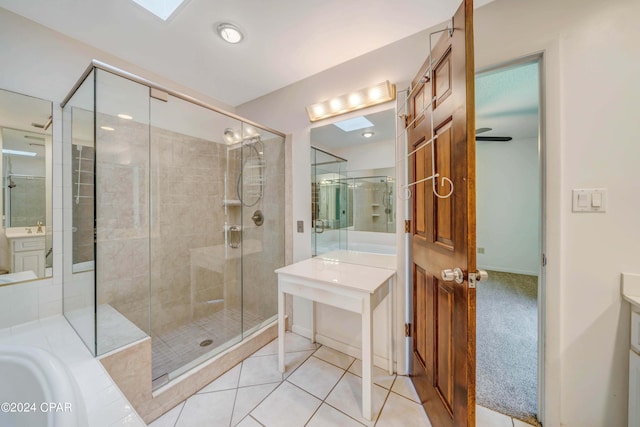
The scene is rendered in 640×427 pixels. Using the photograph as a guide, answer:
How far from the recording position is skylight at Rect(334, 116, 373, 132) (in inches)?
70.1

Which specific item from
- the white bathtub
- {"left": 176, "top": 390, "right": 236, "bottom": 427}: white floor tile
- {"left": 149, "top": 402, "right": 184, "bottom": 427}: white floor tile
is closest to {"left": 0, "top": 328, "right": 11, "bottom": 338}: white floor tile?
the white bathtub

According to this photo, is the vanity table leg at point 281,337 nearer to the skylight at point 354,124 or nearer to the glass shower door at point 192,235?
the glass shower door at point 192,235

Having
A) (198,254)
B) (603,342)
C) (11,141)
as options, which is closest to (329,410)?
(603,342)

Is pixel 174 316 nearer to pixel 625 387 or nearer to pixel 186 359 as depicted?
pixel 186 359

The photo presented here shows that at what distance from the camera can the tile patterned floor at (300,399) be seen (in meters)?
1.25

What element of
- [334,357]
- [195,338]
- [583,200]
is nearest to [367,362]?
[334,357]

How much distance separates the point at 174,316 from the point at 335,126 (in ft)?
7.92

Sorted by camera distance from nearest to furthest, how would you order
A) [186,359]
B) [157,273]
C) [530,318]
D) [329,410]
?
1. [329,410]
2. [186,359]
3. [157,273]
4. [530,318]

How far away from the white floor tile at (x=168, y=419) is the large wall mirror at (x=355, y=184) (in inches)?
54.5

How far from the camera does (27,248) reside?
1.39 m

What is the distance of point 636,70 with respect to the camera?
102cm

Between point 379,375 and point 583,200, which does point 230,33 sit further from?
point 379,375

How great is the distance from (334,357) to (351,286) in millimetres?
911

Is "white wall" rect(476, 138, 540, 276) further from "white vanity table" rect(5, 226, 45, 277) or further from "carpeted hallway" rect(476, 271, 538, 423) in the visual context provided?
"white vanity table" rect(5, 226, 45, 277)
